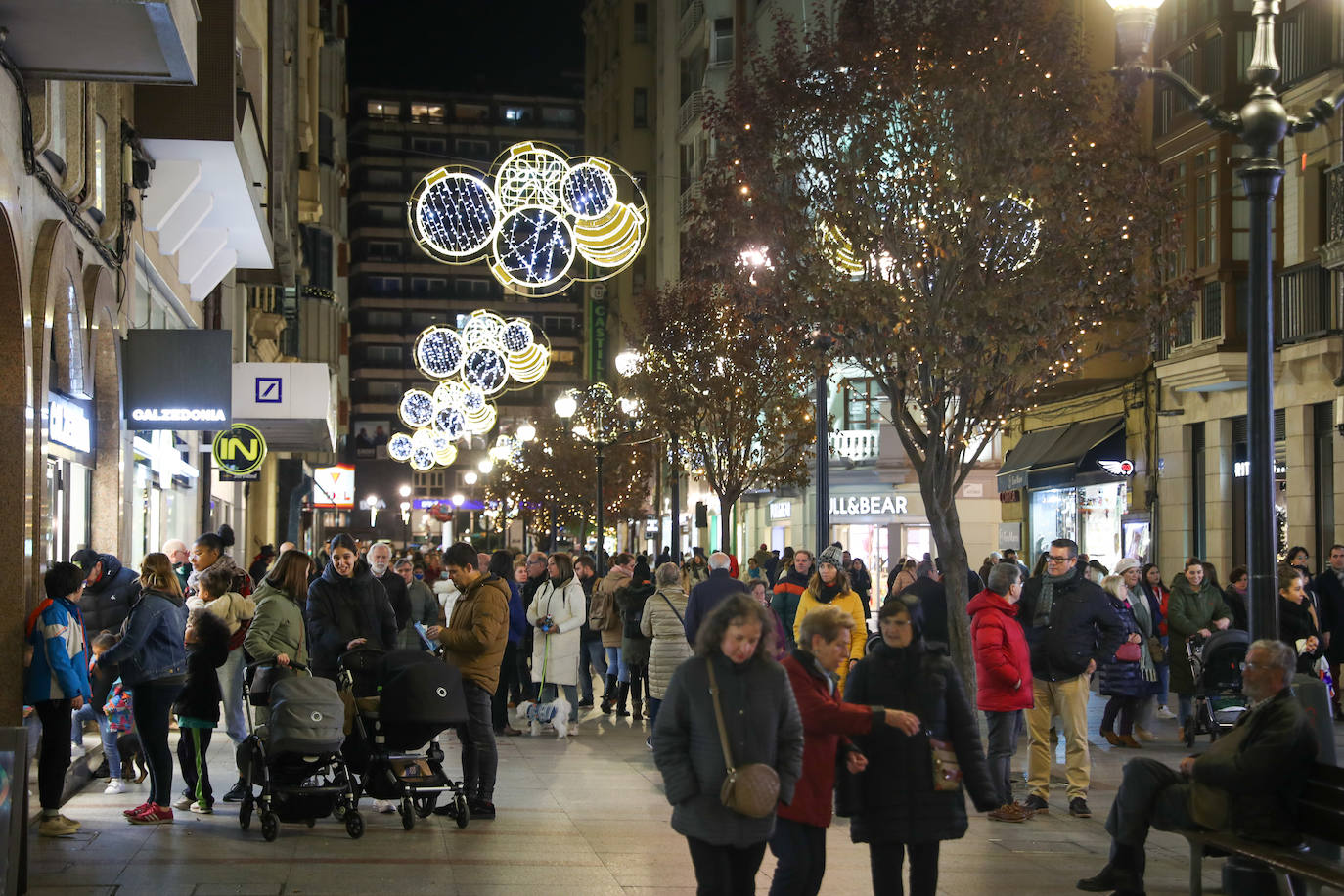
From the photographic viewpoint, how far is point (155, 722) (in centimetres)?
1117

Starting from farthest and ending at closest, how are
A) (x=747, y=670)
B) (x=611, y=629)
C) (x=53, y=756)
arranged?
(x=611, y=629) < (x=53, y=756) < (x=747, y=670)

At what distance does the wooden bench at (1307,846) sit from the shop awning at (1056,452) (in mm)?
23962

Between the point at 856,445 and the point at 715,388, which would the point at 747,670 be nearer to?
the point at 715,388

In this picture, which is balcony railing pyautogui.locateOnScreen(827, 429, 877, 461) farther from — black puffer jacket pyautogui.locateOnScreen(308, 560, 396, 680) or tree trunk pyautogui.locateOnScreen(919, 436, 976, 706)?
black puffer jacket pyautogui.locateOnScreen(308, 560, 396, 680)

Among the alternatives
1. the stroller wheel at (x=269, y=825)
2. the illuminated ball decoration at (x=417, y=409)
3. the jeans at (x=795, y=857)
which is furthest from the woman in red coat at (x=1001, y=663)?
the illuminated ball decoration at (x=417, y=409)

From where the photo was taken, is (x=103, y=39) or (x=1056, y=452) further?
(x=1056, y=452)

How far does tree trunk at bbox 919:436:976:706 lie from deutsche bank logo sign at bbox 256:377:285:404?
13.6 metres

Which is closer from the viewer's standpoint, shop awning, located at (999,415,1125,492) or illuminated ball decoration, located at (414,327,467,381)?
shop awning, located at (999,415,1125,492)

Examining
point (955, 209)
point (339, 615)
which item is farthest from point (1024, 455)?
point (339, 615)

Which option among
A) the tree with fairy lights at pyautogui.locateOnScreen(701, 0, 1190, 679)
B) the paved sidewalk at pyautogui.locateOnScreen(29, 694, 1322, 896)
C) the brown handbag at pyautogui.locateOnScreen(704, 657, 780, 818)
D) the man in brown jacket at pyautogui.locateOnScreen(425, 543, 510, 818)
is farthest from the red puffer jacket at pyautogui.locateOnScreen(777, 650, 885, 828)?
the tree with fairy lights at pyautogui.locateOnScreen(701, 0, 1190, 679)

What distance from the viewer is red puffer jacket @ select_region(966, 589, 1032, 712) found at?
1168 cm

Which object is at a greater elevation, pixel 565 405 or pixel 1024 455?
pixel 565 405

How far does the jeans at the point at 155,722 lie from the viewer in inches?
438

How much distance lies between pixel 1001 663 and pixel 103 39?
758cm
